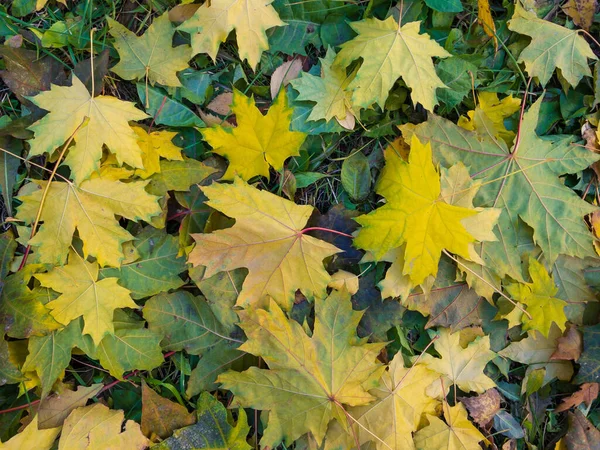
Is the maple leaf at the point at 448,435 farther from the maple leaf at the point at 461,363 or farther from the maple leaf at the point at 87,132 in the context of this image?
the maple leaf at the point at 87,132

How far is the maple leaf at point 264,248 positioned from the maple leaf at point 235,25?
471 mm

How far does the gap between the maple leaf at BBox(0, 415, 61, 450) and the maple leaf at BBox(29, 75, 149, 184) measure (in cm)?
82

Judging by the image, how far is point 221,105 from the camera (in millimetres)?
1749

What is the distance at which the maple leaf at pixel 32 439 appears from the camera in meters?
1.54

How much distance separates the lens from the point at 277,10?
1.71 metres

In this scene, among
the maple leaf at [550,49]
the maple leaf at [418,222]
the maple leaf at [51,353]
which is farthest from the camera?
the maple leaf at [550,49]

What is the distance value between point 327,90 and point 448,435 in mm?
1284

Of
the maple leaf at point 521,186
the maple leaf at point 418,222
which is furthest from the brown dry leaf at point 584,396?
the maple leaf at point 418,222

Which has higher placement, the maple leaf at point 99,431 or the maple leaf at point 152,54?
the maple leaf at point 152,54

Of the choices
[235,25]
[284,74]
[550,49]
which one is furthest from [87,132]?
[550,49]

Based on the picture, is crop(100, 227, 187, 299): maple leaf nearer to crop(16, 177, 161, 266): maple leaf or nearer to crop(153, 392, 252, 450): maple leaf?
crop(16, 177, 161, 266): maple leaf

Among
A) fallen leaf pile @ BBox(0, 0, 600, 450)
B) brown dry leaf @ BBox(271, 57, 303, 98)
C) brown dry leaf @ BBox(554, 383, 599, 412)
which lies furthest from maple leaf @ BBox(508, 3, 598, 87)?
brown dry leaf @ BBox(554, 383, 599, 412)

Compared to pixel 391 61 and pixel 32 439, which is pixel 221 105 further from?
pixel 32 439

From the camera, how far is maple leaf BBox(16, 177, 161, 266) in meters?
1.57
